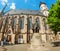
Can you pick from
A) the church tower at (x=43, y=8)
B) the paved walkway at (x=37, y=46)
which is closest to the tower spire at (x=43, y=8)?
the church tower at (x=43, y=8)

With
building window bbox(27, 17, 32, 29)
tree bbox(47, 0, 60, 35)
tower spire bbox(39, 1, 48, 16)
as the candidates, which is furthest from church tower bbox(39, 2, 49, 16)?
tree bbox(47, 0, 60, 35)

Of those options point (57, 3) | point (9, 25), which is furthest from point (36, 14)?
point (57, 3)

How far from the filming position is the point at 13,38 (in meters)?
53.9

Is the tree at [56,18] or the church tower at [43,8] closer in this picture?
the tree at [56,18]

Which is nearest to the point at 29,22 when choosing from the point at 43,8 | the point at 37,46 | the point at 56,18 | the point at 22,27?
the point at 22,27

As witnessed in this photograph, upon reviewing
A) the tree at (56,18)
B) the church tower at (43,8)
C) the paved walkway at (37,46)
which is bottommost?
the paved walkway at (37,46)

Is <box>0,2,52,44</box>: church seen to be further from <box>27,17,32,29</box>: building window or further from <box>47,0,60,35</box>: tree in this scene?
<box>47,0,60,35</box>: tree

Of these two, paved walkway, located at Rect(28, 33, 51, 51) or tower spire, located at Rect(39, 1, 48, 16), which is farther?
tower spire, located at Rect(39, 1, 48, 16)

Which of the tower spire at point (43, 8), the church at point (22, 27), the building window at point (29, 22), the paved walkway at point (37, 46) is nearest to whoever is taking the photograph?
the paved walkway at point (37, 46)

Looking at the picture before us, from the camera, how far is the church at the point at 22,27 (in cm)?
5509

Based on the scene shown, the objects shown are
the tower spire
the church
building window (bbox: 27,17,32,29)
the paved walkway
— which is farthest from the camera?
the tower spire

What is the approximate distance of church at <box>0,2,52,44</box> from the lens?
55094mm

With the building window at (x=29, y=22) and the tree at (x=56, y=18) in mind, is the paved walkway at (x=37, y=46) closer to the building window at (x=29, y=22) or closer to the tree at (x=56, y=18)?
the tree at (x=56, y=18)

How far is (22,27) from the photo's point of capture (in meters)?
58.2
